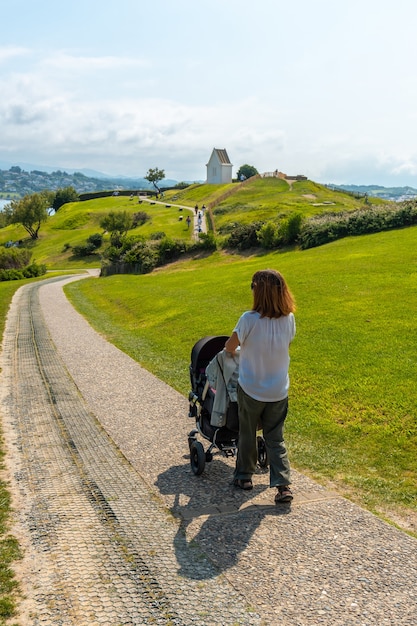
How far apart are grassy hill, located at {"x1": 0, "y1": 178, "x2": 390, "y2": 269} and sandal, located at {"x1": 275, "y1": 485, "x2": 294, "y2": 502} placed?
Result: 53889mm

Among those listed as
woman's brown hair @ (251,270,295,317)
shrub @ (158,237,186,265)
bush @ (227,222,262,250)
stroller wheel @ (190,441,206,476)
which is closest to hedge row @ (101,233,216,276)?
shrub @ (158,237,186,265)

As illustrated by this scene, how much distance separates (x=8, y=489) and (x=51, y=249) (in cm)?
8483

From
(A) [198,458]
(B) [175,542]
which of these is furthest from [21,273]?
(B) [175,542]

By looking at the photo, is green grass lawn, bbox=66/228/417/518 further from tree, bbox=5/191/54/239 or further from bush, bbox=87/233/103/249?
tree, bbox=5/191/54/239

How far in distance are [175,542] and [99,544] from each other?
0.80 metres

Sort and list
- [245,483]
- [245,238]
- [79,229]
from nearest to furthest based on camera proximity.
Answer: [245,483]
[245,238]
[79,229]

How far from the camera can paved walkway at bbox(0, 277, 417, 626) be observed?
4.38m

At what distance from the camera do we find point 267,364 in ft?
20.0

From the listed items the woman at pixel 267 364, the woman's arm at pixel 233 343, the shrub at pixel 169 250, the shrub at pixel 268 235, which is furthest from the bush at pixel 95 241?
the woman at pixel 267 364

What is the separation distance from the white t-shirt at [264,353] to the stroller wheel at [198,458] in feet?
4.47

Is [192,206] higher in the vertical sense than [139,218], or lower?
higher

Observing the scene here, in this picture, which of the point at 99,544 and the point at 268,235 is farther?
the point at 268,235

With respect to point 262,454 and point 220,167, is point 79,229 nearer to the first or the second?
point 220,167

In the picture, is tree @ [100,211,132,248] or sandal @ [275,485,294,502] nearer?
sandal @ [275,485,294,502]
